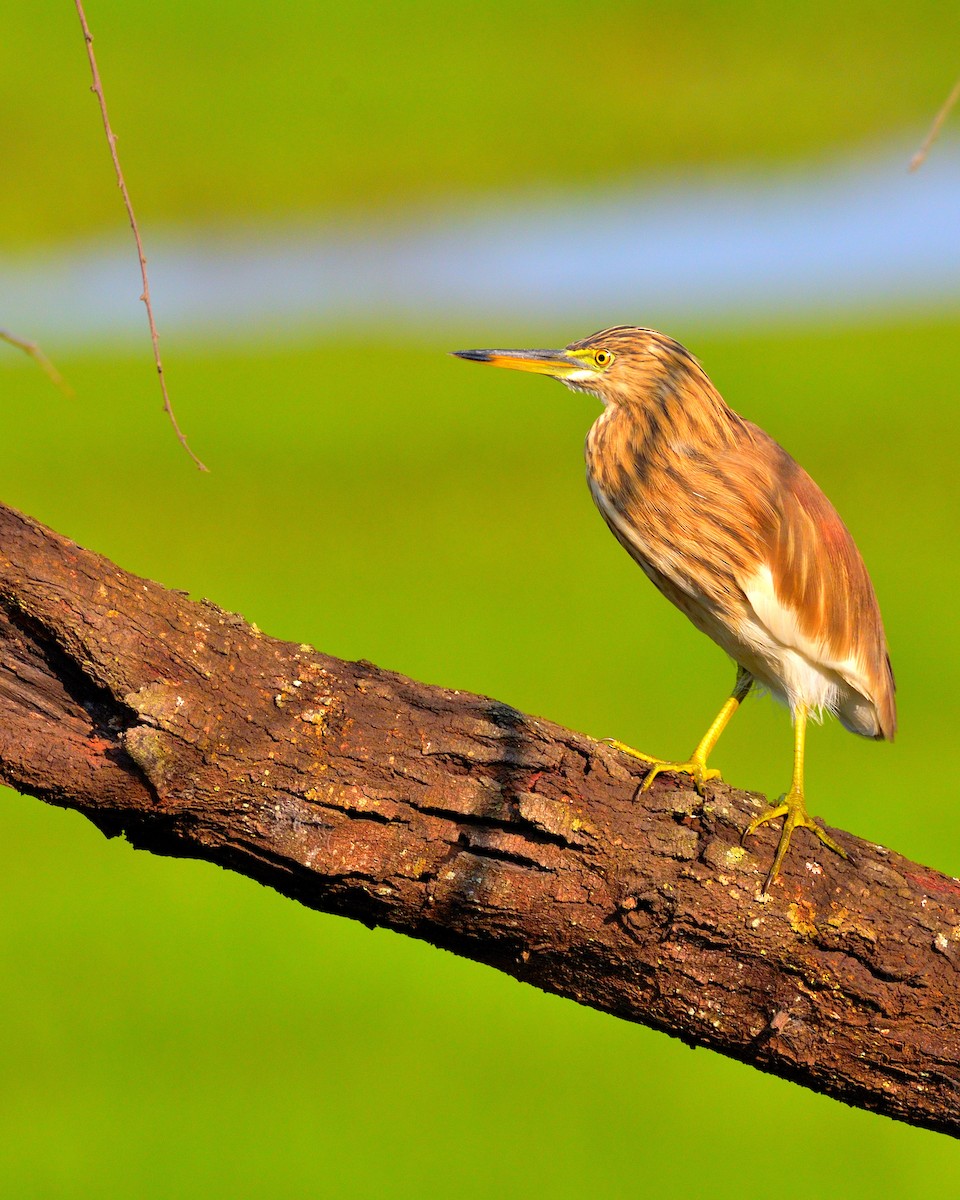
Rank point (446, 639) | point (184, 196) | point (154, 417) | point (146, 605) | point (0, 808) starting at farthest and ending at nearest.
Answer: point (184, 196) → point (154, 417) → point (446, 639) → point (0, 808) → point (146, 605)

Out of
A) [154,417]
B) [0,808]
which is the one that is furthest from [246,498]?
[0,808]

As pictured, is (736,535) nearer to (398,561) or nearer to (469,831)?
(469,831)

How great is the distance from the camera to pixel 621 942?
1.83m

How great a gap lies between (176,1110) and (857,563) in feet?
9.12

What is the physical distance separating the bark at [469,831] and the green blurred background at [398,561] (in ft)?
8.25

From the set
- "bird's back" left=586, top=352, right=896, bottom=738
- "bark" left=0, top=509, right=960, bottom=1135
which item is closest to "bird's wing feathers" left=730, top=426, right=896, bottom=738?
"bird's back" left=586, top=352, right=896, bottom=738

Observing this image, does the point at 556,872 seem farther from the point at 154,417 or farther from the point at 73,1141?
the point at 154,417

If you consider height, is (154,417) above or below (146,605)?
above

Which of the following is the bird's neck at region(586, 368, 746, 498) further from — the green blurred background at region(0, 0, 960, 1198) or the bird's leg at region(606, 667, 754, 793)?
the green blurred background at region(0, 0, 960, 1198)

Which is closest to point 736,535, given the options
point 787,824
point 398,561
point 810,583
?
point 810,583

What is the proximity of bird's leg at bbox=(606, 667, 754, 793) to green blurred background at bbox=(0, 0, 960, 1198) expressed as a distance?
1974 mm

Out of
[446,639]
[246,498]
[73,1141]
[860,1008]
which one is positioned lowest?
[73,1141]

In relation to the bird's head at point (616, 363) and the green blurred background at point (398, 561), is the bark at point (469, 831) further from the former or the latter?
the green blurred background at point (398, 561)

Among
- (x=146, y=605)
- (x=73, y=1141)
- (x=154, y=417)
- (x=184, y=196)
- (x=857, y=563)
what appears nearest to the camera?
(x=146, y=605)
